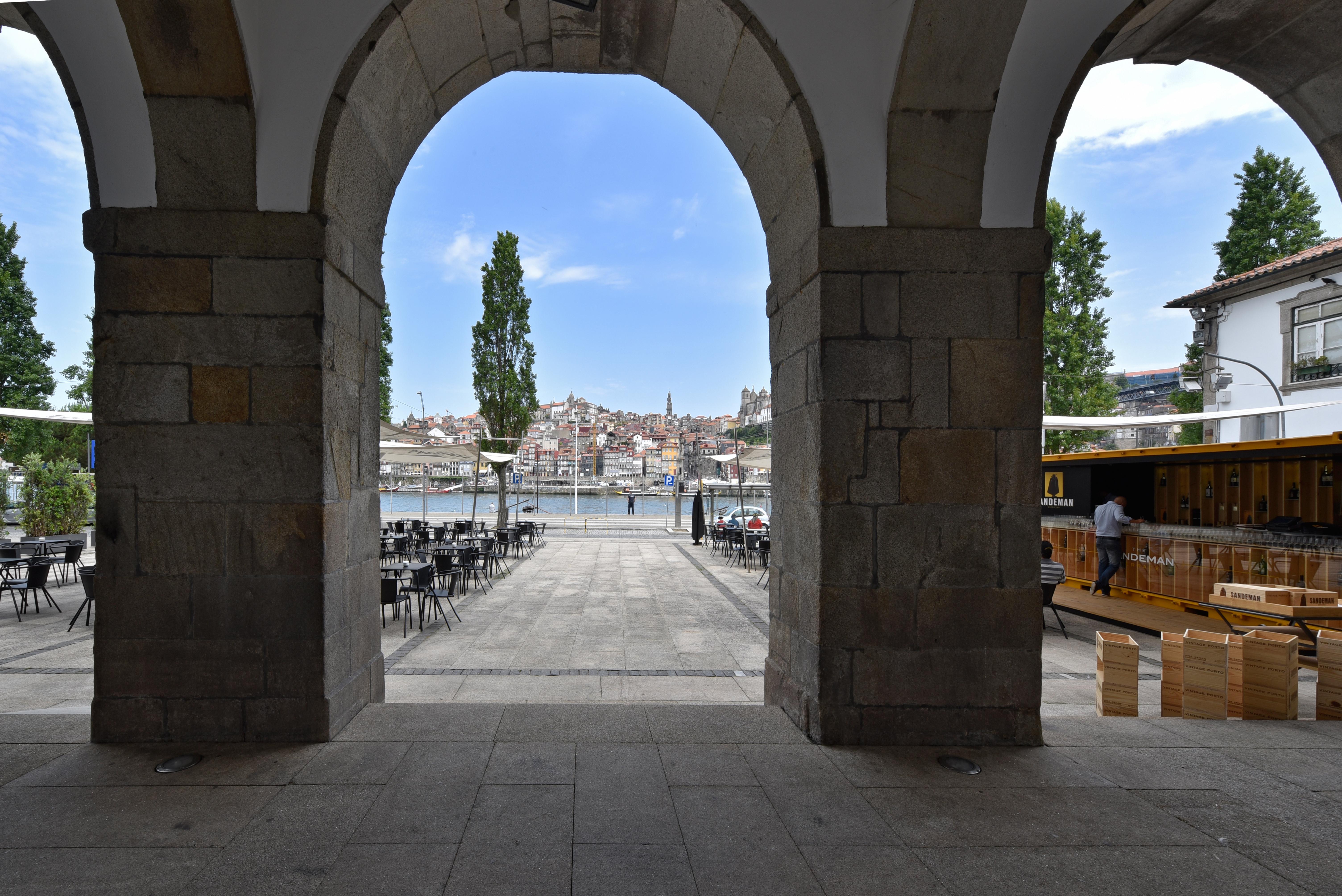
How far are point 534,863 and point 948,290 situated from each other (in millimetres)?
3248

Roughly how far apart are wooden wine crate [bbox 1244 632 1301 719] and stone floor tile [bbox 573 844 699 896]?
4055 mm

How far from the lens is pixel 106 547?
3.28m

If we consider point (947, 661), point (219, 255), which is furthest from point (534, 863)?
point (219, 255)

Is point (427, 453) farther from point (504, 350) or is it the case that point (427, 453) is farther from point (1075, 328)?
point (1075, 328)

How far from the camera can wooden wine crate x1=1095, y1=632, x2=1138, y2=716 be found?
4363 millimetres

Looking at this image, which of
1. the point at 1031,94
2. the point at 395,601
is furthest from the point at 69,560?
the point at 1031,94

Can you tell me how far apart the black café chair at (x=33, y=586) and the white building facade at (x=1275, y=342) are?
21.1 meters

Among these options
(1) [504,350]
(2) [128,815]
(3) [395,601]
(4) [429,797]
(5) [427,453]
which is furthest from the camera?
(1) [504,350]

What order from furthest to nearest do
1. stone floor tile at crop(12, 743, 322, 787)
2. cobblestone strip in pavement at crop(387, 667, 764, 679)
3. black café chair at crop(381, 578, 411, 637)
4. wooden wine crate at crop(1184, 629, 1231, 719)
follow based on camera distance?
black café chair at crop(381, 578, 411, 637) < cobblestone strip in pavement at crop(387, 667, 764, 679) < wooden wine crate at crop(1184, 629, 1231, 719) < stone floor tile at crop(12, 743, 322, 787)

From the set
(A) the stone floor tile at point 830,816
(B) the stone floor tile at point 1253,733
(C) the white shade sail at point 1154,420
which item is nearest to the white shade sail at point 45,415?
(A) the stone floor tile at point 830,816

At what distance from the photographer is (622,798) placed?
9.06ft

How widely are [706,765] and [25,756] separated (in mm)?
3265

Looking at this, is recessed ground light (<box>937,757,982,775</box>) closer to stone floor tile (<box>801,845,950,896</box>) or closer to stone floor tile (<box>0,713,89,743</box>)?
stone floor tile (<box>801,845,950,896</box>)

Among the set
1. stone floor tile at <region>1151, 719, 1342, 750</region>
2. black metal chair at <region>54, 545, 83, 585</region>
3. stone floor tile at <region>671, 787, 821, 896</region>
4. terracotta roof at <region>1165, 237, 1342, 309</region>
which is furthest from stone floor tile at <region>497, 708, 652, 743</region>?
terracotta roof at <region>1165, 237, 1342, 309</region>
